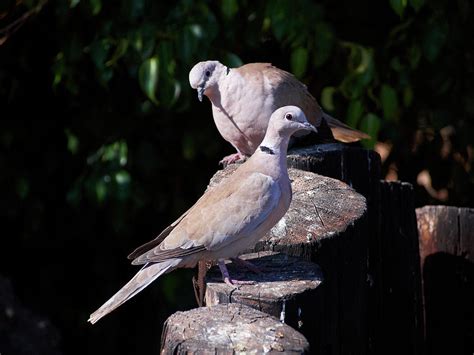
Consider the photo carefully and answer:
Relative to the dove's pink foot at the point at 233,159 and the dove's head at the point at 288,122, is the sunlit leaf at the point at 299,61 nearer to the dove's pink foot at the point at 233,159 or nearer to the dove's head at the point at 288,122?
the dove's pink foot at the point at 233,159

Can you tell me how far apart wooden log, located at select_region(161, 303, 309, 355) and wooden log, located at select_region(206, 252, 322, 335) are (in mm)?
192

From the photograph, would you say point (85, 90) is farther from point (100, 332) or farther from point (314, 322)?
point (314, 322)

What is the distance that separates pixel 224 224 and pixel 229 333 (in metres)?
0.97

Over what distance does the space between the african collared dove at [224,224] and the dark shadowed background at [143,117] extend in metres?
1.34

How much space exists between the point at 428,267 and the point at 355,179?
0.73 metres

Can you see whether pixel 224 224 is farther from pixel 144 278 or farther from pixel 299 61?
pixel 299 61

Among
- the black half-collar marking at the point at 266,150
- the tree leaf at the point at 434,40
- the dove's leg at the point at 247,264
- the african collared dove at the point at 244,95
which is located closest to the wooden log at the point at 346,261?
the dove's leg at the point at 247,264

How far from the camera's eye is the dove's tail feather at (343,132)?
4.98 m

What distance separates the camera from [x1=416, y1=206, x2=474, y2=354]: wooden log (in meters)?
4.48

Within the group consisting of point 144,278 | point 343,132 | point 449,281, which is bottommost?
point 449,281

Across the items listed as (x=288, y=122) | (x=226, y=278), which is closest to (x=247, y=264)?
(x=226, y=278)

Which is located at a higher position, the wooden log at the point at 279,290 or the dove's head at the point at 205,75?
the dove's head at the point at 205,75

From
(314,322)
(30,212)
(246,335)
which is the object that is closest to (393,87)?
(30,212)

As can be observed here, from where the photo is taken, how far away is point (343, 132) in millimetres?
5055
